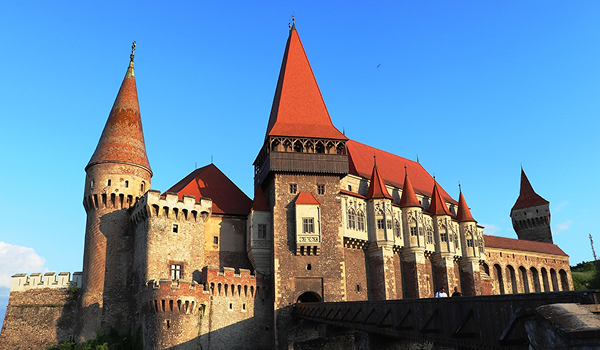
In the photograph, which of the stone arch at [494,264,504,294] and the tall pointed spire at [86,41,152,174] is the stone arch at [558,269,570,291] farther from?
the tall pointed spire at [86,41,152,174]

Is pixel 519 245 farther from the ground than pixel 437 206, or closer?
closer

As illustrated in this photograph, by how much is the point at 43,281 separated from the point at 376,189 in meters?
24.2

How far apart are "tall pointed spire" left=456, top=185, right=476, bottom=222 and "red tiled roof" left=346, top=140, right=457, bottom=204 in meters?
1.87

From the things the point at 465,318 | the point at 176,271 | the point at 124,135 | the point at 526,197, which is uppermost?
the point at 526,197

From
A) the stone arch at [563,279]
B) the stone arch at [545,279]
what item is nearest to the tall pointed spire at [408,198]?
the stone arch at [545,279]

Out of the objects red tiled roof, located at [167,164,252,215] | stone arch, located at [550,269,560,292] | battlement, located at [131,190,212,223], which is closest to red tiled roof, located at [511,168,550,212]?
stone arch, located at [550,269,560,292]

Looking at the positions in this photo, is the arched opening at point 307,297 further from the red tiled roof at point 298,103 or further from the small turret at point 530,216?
the small turret at point 530,216

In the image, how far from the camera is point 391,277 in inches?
1380

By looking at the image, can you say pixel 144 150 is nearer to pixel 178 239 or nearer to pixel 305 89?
pixel 178 239

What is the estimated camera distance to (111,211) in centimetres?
3444

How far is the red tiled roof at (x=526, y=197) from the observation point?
65.9 meters

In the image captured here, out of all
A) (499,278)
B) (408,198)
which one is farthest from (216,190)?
(499,278)

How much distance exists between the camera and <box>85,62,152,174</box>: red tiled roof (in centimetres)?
3534

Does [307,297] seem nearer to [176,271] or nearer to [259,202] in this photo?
[259,202]
